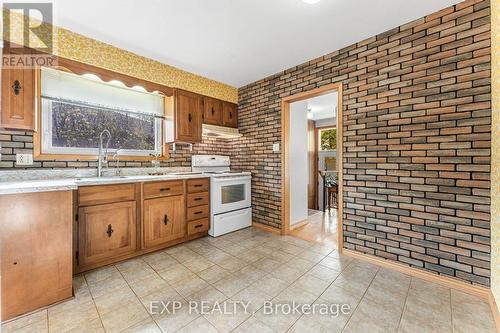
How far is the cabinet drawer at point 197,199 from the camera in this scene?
2904mm

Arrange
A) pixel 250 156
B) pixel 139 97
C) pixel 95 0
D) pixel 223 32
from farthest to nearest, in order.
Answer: pixel 250 156 < pixel 139 97 < pixel 223 32 < pixel 95 0

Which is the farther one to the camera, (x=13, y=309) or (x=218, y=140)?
(x=218, y=140)

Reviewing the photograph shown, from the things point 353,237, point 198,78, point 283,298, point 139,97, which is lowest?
point 283,298

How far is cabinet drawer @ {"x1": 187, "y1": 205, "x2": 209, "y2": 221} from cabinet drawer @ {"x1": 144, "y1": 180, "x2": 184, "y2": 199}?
315 millimetres

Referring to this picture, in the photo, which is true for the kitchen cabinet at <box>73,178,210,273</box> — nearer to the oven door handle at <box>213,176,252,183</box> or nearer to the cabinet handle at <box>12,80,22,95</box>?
the oven door handle at <box>213,176,252,183</box>

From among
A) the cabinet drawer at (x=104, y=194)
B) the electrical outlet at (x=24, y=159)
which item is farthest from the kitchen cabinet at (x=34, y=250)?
the electrical outlet at (x=24, y=159)

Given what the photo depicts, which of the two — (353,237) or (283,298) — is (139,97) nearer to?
(283,298)

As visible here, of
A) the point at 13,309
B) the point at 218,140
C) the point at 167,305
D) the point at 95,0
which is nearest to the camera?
the point at 13,309

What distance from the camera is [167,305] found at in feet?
5.34

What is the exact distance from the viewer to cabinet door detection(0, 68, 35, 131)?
191cm

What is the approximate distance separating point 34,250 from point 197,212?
1.68 meters

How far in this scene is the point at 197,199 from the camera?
3.00 meters

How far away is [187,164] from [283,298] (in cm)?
254

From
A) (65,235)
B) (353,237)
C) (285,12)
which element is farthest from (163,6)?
(353,237)
